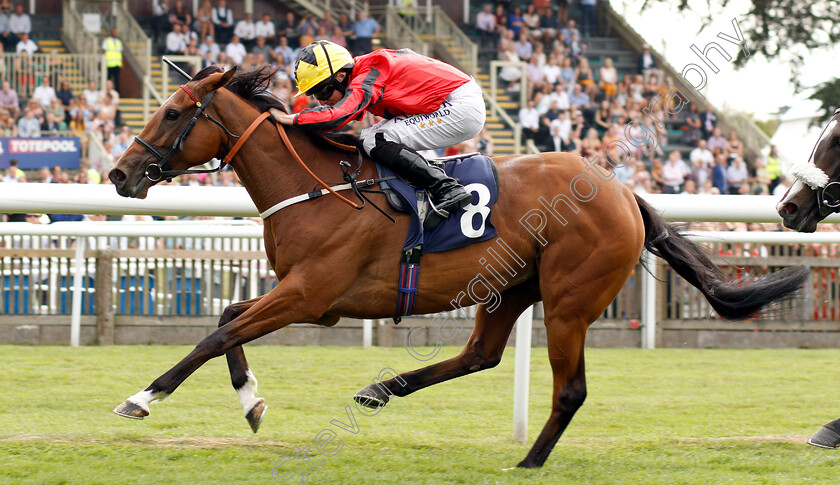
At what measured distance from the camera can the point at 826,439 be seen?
448cm

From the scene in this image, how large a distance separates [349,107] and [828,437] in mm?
2574

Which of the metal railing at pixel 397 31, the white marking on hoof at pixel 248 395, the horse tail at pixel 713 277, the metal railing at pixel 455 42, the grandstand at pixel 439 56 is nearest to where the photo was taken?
the white marking on hoof at pixel 248 395

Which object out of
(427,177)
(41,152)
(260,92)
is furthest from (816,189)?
(41,152)

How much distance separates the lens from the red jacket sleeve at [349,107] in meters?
4.17

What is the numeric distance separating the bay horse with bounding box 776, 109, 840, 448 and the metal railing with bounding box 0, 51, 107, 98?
1257cm

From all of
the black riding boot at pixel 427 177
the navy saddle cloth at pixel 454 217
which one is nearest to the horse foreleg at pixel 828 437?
the navy saddle cloth at pixel 454 217

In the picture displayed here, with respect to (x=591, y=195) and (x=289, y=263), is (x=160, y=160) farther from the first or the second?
(x=591, y=195)

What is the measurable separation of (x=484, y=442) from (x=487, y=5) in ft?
51.5

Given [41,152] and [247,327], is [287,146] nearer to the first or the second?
[247,327]

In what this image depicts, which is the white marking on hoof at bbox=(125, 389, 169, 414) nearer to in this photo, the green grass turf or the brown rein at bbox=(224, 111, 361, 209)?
the green grass turf

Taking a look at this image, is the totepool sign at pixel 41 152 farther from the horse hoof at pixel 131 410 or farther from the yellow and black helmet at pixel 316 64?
the horse hoof at pixel 131 410

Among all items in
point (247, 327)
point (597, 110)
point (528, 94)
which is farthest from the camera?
point (528, 94)

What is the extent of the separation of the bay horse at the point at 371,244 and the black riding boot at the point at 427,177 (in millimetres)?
150

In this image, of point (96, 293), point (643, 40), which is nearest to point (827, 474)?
point (96, 293)
